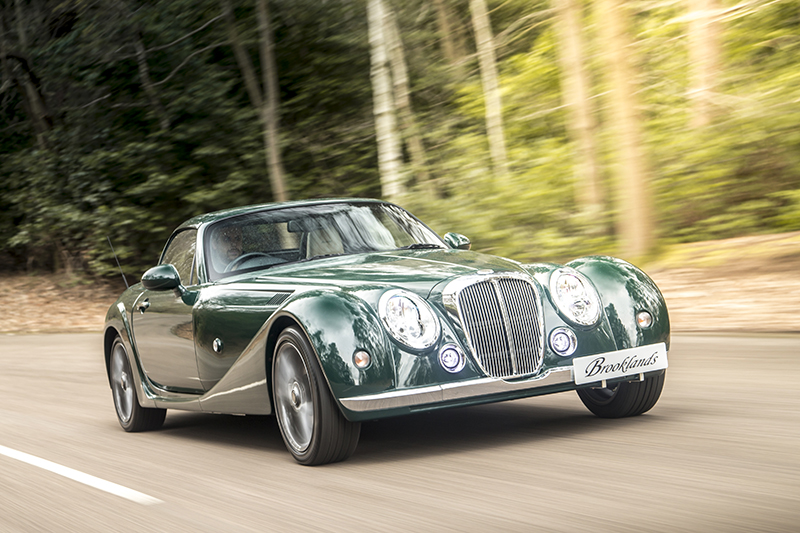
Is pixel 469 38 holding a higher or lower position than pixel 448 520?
higher

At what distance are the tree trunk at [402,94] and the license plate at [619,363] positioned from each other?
49.2 feet

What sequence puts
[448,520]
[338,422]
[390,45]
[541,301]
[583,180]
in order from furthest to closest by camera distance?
[390,45], [583,180], [541,301], [338,422], [448,520]

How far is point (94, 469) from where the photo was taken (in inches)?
230

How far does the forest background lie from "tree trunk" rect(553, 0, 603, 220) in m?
0.06

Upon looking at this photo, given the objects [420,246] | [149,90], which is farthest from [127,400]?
[149,90]

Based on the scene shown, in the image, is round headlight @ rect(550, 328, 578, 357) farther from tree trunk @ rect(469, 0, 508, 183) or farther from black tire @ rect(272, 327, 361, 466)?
tree trunk @ rect(469, 0, 508, 183)

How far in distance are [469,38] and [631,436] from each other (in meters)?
28.7

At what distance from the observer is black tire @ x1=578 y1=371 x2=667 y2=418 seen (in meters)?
5.79

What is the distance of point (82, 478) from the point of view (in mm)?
5547

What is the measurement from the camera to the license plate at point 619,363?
529 cm

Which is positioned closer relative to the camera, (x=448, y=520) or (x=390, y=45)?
(x=448, y=520)

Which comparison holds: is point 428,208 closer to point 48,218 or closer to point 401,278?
point 48,218

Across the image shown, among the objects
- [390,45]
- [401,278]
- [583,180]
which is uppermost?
[390,45]

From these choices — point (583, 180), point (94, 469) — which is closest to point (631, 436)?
point (94, 469)
